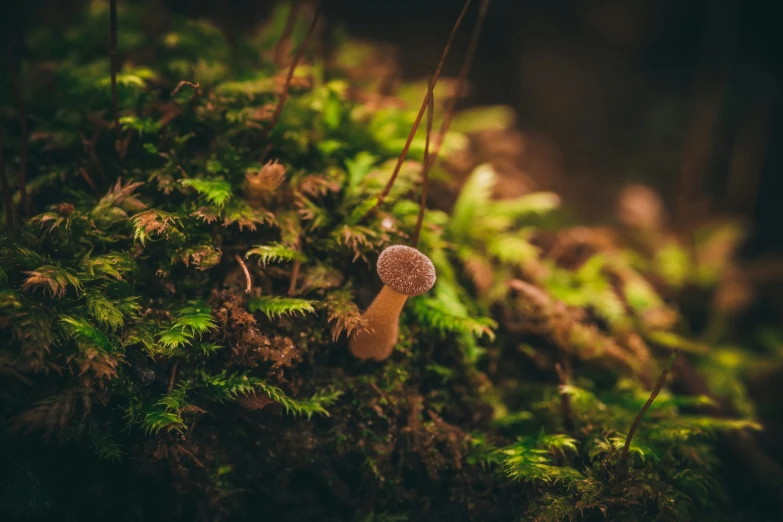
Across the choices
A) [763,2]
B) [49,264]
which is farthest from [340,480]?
[763,2]

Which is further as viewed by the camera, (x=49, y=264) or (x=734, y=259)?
(x=734, y=259)

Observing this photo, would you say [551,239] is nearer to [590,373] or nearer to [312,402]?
[590,373]

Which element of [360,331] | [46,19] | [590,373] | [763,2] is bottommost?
[590,373]

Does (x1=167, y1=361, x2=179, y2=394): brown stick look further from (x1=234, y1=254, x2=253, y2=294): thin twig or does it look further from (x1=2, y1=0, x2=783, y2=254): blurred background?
(x1=2, y1=0, x2=783, y2=254): blurred background

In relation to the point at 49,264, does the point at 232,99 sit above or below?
above

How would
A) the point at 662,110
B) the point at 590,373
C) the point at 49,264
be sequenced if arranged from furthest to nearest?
1. the point at 662,110
2. the point at 590,373
3. the point at 49,264

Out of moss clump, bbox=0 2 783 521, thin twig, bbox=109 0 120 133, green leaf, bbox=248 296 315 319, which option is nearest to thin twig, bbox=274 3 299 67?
moss clump, bbox=0 2 783 521

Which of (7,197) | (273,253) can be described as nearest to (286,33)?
(273,253)

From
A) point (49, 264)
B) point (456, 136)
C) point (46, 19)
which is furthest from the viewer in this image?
point (46, 19)
